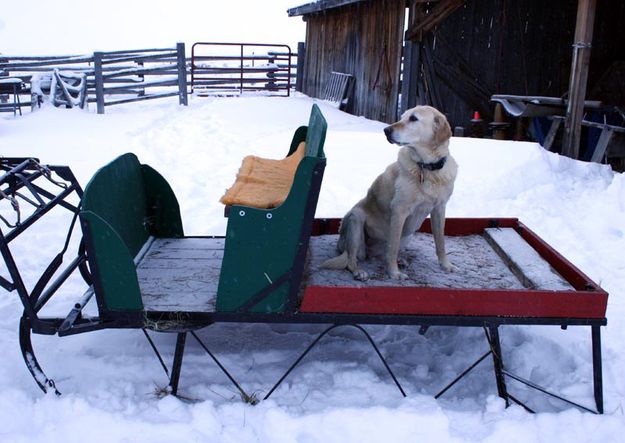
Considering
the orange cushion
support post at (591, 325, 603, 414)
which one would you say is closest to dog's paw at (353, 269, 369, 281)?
the orange cushion

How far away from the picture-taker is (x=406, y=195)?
3682mm

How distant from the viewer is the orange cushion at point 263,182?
407cm

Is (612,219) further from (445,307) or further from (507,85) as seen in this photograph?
(507,85)

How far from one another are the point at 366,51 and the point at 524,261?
11.8m

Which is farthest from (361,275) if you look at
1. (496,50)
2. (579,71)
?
(496,50)

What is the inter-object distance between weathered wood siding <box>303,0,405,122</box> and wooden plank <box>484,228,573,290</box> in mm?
8856

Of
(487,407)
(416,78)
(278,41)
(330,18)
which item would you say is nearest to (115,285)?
(487,407)

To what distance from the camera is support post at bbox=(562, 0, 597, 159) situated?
7.74 m

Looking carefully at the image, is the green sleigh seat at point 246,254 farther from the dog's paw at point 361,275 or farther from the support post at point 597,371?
the support post at point 597,371

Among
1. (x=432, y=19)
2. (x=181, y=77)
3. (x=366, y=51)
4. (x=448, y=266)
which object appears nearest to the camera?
(x=448, y=266)

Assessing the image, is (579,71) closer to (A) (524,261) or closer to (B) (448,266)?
(A) (524,261)

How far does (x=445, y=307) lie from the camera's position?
318 centimetres

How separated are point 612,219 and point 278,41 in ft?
165

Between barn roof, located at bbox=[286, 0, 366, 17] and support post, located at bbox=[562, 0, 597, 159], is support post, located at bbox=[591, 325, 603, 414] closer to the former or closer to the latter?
support post, located at bbox=[562, 0, 597, 159]
